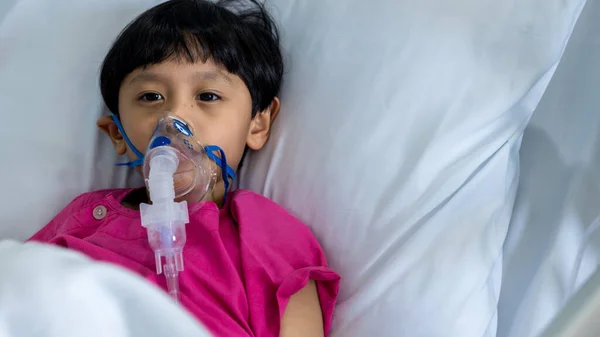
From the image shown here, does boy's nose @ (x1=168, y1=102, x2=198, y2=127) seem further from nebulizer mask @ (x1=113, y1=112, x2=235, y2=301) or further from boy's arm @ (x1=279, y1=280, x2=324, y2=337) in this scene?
boy's arm @ (x1=279, y1=280, x2=324, y2=337)

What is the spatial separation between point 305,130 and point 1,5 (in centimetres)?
84

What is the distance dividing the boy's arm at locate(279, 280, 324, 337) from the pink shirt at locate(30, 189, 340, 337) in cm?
2

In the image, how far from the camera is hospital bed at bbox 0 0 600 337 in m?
1.08

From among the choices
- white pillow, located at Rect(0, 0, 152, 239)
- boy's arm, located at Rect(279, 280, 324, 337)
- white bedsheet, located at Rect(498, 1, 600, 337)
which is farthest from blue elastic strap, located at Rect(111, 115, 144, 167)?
white bedsheet, located at Rect(498, 1, 600, 337)

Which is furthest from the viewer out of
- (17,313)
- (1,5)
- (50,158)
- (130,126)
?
(1,5)

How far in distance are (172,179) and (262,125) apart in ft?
1.03

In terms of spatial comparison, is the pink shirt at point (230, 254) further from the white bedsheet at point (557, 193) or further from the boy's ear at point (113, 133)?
the white bedsheet at point (557, 193)

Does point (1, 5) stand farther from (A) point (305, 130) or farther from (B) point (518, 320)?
(B) point (518, 320)

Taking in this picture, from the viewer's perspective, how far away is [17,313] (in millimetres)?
665

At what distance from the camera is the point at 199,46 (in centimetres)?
125

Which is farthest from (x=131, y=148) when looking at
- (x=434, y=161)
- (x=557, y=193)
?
(x=557, y=193)

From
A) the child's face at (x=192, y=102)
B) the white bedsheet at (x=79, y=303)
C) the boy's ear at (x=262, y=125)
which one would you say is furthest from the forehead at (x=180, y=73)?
the white bedsheet at (x=79, y=303)

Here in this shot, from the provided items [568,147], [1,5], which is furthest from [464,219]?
[1,5]

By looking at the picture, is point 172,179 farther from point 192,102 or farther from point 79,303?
point 79,303
